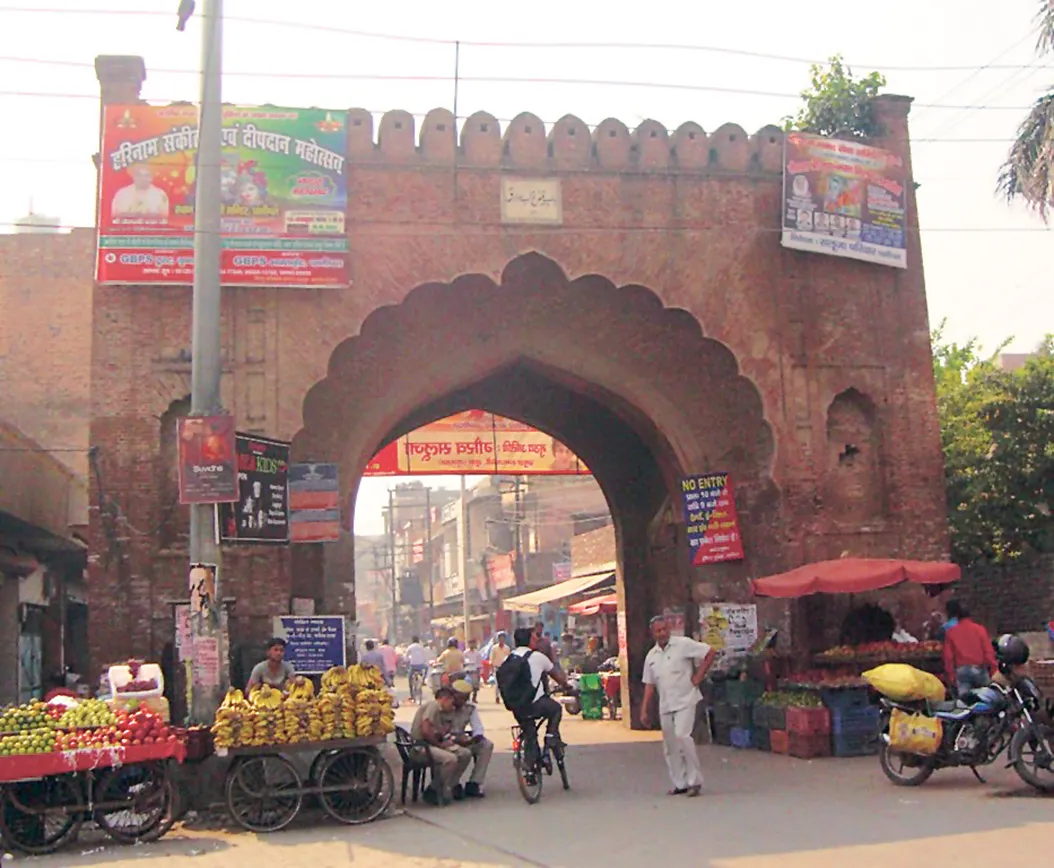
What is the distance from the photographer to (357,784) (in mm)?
9203

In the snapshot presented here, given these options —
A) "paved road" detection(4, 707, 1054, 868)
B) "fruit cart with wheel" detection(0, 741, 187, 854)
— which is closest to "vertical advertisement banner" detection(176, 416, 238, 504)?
"fruit cart with wheel" detection(0, 741, 187, 854)

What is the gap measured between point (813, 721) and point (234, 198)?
26.9 feet

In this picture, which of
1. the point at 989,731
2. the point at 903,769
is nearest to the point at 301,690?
the point at 903,769

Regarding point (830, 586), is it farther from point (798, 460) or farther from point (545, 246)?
point (545, 246)

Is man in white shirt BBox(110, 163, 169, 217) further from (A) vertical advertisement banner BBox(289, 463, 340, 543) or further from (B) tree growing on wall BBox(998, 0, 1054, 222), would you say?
(B) tree growing on wall BBox(998, 0, 1054, 222)

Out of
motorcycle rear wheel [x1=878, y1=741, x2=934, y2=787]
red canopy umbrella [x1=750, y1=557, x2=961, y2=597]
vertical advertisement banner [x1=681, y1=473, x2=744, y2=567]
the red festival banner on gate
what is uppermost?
the red festival banner on gate

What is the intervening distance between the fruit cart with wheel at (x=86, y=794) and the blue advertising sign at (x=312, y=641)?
167 inches

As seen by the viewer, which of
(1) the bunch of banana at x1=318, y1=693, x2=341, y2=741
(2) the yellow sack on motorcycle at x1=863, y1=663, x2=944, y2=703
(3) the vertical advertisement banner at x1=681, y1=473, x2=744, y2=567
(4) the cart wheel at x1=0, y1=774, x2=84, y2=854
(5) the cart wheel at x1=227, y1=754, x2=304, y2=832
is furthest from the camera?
(3) the vertical advertisement banner at x1=681, y1=473, x2=744, y2=567

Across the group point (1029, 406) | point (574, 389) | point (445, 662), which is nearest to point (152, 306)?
point (574, 389)

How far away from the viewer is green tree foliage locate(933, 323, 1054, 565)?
1680 cm

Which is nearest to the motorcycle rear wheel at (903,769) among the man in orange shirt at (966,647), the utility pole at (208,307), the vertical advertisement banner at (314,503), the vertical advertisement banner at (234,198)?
the man in orange shirt at (966,647)

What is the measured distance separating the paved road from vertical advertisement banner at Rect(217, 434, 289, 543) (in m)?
3.55

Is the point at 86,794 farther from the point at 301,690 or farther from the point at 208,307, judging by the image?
the point at 208,307

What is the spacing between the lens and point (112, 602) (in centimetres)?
1305
